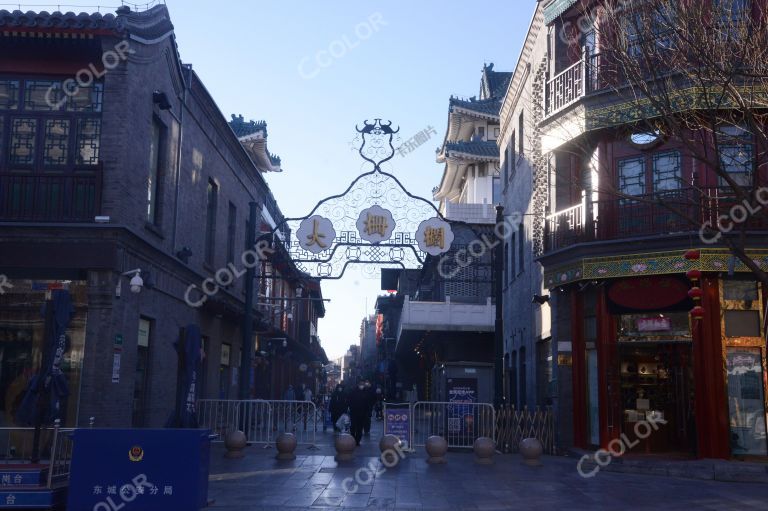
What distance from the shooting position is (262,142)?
3412cm

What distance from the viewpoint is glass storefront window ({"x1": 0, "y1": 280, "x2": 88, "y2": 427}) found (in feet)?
52.9

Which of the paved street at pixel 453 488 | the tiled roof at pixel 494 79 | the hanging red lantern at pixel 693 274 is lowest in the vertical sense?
the paved street at pixel 453 488

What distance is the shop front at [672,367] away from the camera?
1734 cm

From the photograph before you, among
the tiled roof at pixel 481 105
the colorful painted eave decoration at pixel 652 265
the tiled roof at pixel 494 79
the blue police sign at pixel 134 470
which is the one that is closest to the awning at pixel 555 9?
the colorful painted eave decoration at pixel 652 265

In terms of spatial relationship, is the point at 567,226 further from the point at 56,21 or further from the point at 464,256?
the point at 464,256

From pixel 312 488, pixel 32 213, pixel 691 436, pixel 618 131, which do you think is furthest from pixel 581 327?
pixel 32 213

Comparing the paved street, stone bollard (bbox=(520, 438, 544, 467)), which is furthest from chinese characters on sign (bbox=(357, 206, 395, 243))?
stone bollard (bbox=(520, 438, 544, 467))

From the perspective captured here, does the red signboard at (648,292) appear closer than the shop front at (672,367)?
No

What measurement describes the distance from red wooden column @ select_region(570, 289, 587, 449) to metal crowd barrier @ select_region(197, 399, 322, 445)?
6.38 metres

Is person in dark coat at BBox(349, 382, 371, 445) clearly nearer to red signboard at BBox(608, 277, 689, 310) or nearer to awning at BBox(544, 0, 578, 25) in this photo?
red signboard at BBox(608, 277, 689, 310)

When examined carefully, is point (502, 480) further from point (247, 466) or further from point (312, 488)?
point (247, 466)

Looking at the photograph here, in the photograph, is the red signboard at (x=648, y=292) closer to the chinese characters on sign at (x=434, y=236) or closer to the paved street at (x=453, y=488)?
the paved street at (x=453, y=488)

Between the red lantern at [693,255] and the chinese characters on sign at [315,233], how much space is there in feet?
30.9

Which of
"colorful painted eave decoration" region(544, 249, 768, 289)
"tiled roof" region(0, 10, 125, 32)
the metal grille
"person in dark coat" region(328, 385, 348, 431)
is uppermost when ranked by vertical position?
"tiled roof" region(0, 10, 125, 32)
